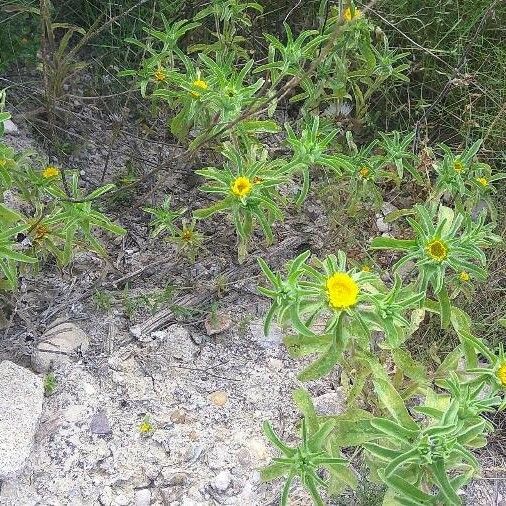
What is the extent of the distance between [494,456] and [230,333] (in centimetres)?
97

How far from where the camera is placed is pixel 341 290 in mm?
1679

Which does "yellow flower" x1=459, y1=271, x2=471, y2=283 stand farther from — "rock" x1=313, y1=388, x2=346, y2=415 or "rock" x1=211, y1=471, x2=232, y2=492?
"rock" x1=211, y1=471, x2=232, y2=492

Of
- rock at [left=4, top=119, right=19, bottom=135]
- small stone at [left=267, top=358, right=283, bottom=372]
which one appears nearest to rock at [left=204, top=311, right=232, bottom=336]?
small stone at [left=267, top=358, right=283, bottom=372]

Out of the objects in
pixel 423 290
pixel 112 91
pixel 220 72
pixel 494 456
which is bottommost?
pixel 494 456

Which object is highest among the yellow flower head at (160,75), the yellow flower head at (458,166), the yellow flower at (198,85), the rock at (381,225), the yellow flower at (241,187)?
the yellow flower at (198,85)

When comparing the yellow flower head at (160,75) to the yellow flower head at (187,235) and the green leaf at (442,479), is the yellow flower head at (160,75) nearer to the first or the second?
the yellow flower head at (187,235)

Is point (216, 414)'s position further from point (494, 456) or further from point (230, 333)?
point (494, 456)

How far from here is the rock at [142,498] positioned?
2012 mm

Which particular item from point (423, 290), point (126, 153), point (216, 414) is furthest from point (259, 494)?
point (126, 153)

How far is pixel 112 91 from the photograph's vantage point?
302cm

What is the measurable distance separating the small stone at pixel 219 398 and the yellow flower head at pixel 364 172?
915 millimetres

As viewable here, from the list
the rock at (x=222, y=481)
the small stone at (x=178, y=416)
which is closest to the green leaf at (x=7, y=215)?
the small stone at (x=178, y=416)

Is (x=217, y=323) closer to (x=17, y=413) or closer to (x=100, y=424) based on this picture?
(x=100, y=424)

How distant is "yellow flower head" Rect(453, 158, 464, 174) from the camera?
2.46m
